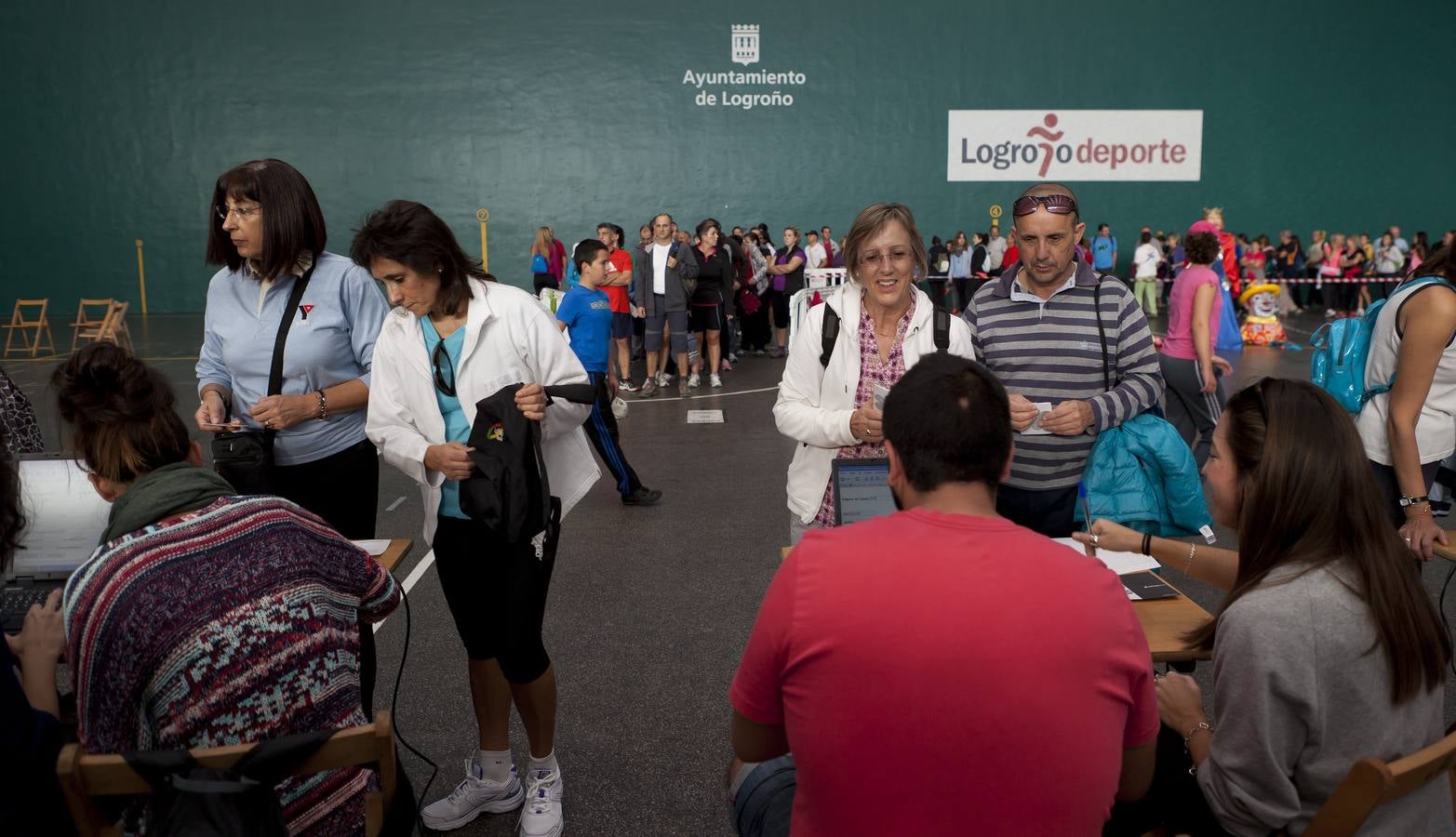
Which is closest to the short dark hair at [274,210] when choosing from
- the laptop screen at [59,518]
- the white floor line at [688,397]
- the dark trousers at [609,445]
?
the laptop screen at [59,518]

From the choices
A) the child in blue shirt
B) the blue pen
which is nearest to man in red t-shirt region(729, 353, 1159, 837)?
the blue pen

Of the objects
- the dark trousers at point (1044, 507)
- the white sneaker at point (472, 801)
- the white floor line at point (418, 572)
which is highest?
the dark trousers at point (1044, 507)

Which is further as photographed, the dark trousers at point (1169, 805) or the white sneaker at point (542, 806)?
the white sneaker at point (542, 806)

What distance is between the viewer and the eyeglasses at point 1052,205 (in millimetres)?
2857

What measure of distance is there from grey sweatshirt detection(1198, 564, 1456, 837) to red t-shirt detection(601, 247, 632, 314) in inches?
384

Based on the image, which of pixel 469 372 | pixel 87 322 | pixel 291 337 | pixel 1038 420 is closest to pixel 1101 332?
pixel 1038 420

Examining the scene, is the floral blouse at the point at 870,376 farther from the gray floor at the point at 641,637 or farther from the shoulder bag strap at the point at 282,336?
the shoulder bag strap at the point at 282,336

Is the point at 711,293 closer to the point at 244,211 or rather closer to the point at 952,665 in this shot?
the point at 244,211

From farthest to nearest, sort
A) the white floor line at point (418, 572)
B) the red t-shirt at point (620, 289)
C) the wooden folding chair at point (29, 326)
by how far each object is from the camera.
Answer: the wooden folding chair at point (29, 326) < the red t-shirt at point (620, 289) < the white floor line at point (418, 572)

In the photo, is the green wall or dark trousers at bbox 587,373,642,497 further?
the green wall

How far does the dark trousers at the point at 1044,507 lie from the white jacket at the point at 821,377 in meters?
0.43

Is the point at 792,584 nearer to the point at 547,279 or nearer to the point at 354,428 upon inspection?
the point at 354,428

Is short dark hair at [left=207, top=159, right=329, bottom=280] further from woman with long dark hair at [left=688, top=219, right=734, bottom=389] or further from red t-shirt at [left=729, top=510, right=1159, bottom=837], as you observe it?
woman with long dark hair at [left=688, top=219, right=734, bottom=389]

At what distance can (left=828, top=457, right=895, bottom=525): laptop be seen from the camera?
8.20ft
